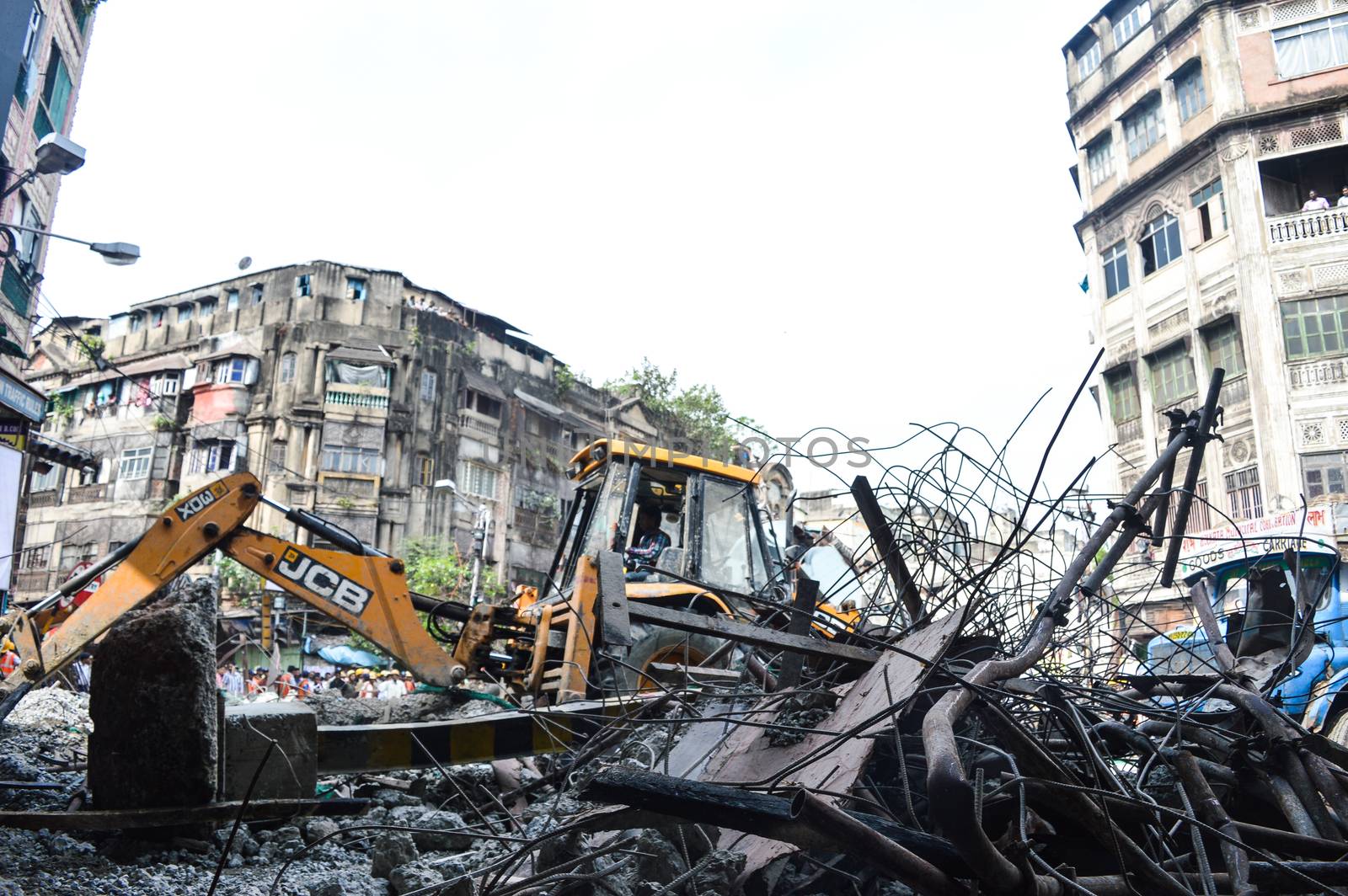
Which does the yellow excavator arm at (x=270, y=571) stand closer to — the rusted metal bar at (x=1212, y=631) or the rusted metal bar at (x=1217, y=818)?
the rusted metal bar at (x=1212, y=631)

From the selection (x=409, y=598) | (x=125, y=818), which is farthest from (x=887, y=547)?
(x=409, y=598)

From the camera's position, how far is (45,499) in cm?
3581

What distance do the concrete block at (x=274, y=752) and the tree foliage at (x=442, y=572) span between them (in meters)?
26.3

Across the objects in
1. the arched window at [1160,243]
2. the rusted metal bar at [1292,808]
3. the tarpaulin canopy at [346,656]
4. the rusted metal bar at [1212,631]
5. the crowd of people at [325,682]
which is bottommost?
the crowd of people at [325,682]

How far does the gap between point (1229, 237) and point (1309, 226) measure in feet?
5.16

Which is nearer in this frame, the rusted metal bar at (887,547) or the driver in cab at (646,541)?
the rusted metal bar at (887,547)

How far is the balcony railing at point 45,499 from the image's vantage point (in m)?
35.7

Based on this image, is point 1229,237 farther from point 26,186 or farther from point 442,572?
point 26,186

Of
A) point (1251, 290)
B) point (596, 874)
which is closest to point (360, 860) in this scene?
point (596, 874)

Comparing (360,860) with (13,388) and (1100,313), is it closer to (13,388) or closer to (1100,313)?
(13,388)

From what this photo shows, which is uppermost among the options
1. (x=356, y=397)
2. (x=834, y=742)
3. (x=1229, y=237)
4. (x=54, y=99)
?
A: (x=54, y=99)

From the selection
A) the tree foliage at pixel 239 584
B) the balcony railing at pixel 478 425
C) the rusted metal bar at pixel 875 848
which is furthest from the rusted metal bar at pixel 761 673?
the balcony railing at pixel 478 425

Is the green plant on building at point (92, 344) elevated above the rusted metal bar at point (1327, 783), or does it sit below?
above

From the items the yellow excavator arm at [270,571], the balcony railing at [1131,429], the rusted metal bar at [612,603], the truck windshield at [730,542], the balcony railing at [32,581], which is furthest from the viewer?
the balcony railing at [32,581]
